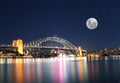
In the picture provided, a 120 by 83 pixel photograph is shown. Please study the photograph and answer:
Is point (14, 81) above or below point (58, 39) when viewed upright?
below

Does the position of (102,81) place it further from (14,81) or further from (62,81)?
(14,81)

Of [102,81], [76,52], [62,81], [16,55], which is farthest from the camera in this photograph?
[76,52]

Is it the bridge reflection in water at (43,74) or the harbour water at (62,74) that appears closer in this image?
the harbour water at (62,74)

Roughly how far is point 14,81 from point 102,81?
7.66 m

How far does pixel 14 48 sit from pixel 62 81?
3301 inches

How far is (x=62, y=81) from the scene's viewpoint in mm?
27156

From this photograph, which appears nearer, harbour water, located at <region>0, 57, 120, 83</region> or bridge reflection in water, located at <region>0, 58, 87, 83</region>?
harbour water, located at <region>0, 57, 120, 83</region>

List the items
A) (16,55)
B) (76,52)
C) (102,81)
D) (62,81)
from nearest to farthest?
(102,81), (62,81), (16,55), (76,52)

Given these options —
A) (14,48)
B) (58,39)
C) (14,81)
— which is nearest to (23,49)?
(14,48)

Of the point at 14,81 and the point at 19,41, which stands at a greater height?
the point at 19,41

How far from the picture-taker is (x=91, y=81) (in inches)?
1027

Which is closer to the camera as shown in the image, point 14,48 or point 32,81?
point 32,81

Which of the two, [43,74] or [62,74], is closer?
[62,74]

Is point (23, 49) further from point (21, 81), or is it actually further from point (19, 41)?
point (21, 81)
